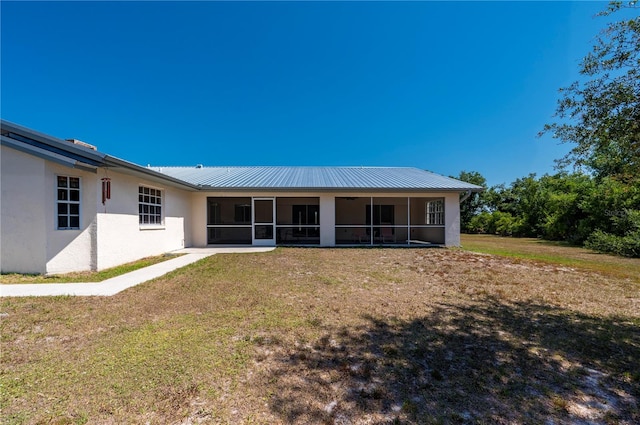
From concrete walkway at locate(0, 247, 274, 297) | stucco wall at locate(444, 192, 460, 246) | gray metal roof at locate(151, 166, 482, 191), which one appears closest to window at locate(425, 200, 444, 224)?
stucco wall at locate(444, 192, 460, 246)

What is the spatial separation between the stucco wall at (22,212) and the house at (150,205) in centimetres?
2

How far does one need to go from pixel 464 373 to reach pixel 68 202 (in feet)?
30.1

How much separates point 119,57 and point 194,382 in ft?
55.8

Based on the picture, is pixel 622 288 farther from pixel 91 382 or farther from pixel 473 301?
pixel 91 382

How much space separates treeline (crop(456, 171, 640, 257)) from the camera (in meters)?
13.3

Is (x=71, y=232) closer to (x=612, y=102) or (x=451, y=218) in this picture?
(x=612, y=102)

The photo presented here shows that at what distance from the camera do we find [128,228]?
8.71 m

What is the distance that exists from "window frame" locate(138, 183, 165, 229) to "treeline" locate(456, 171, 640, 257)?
13.3 meters

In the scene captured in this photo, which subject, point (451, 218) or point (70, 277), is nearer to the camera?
point (70, 277)

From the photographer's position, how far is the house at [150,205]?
6656 mm

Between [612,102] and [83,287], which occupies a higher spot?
[612,102]

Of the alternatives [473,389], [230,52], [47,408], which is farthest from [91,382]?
[230,52]

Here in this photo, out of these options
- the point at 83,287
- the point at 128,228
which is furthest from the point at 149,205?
the point at 83,287

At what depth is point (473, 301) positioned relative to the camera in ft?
17.2
